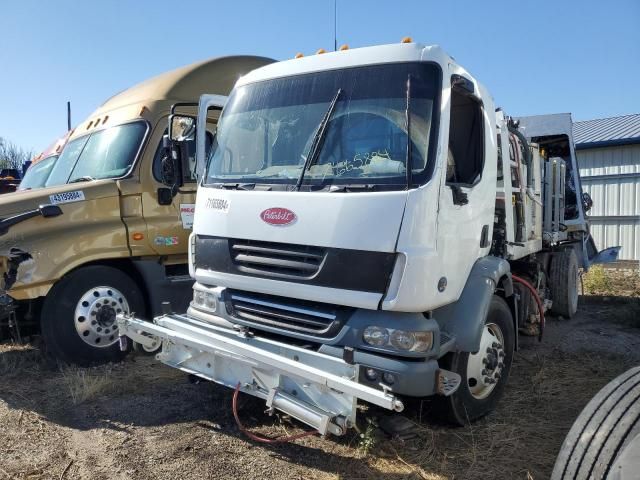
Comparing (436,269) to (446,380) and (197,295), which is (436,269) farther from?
(197,295)

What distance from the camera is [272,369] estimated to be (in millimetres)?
3324

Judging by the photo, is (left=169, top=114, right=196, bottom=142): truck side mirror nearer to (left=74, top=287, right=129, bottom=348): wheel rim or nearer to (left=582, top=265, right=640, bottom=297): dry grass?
(left=74, top=287, right=129, bottom=348): wheel rim

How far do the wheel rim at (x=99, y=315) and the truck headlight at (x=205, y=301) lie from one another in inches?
68.1

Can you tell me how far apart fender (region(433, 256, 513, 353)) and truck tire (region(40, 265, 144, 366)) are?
3507mm

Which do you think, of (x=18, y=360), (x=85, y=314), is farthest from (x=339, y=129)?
(x=18, y=360)

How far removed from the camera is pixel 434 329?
3.27 metres

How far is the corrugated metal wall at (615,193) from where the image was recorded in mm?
13719

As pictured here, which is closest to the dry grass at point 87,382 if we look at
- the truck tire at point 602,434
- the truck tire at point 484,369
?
the truck tire at point 484,369

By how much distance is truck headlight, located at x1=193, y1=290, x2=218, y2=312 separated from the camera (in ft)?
13.1

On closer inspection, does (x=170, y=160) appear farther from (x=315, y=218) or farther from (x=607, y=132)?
(x=607, y=132)

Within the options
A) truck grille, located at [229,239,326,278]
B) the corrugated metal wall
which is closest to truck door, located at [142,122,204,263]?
truck grille, located at [229,239,326,278]

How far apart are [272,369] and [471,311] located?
1393 mm

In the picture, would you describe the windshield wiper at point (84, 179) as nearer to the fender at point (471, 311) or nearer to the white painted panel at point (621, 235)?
the fender at point (471, 311)

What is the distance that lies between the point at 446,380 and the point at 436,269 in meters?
0.69
